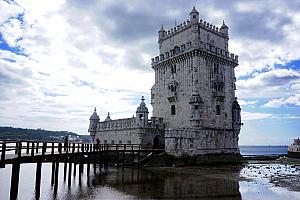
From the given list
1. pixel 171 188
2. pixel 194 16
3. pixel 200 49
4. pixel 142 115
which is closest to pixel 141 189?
pixel 171 188

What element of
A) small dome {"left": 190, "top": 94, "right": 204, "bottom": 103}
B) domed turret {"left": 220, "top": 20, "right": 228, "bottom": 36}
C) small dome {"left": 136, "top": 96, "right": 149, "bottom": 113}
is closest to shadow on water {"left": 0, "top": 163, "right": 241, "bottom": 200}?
small dome {"left": 190, "top": 94, "right": 204, "bottom": 103}

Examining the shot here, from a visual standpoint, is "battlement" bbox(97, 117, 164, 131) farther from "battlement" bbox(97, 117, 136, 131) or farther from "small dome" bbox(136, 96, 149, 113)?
"small dome" bbox(136, 96, 149, 113)

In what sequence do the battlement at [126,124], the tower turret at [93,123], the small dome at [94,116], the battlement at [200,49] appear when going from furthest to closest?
1. the small dome at [94,116]
2. the tower turret at [93,123]
3. the battlement at [126,124]
4. the battlement at [200,49]

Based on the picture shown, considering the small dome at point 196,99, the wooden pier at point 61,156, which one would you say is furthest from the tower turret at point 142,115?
the small dome at point 196,99

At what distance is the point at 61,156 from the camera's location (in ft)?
82.4

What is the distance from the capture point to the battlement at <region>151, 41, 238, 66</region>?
4322 centimetres

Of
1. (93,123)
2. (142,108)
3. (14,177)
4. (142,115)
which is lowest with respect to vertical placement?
(14,177)

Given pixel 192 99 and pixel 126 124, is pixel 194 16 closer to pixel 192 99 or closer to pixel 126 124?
pixel 192 99

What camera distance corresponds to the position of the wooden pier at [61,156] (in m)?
17.5

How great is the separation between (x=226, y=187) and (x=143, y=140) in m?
21.0

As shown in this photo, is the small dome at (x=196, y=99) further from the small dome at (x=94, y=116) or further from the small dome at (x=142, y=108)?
the small dome at (x=94, y=116)

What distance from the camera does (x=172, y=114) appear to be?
149 ft

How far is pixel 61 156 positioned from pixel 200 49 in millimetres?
25917

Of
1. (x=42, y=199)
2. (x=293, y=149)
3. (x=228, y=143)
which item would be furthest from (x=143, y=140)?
(x=293, y=149)
